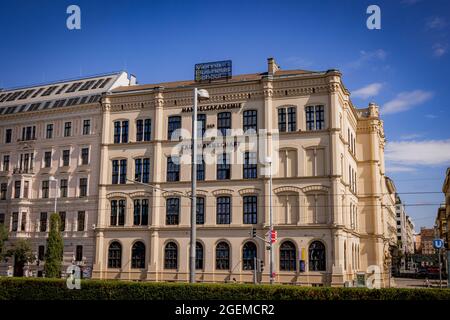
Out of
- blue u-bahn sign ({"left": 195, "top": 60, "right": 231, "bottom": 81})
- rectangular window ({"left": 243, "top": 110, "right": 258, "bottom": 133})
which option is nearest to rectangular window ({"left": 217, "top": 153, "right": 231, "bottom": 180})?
rectangular window ({"left": 243, "top": 110, "right": 258, "bottom": 133})

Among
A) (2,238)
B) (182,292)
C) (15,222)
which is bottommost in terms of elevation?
(182,292)

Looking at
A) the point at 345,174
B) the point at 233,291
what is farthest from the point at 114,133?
the point at 233,291

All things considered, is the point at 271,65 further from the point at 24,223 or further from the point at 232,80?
the point at 24,223

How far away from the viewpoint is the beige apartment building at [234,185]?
1820 inches

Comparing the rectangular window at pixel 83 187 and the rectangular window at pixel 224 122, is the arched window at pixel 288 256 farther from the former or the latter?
the rectangular window at pixel 83 187

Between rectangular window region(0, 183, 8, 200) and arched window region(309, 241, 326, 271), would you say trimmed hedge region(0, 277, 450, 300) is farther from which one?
rectangular window region(0, 183, 8, 200)

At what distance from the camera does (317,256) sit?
149 feet

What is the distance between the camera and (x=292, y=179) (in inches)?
1857

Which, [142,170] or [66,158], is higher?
[66,158]

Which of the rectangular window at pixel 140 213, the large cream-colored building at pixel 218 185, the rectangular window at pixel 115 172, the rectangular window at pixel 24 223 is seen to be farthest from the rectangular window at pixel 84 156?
the rectangular window at pixel 24 223

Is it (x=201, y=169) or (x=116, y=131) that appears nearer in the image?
(x=201, y=169)

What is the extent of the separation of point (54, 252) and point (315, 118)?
26612 mm

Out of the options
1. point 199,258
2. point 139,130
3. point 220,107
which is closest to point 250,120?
point 220,107

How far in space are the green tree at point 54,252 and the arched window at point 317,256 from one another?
22663 mm
